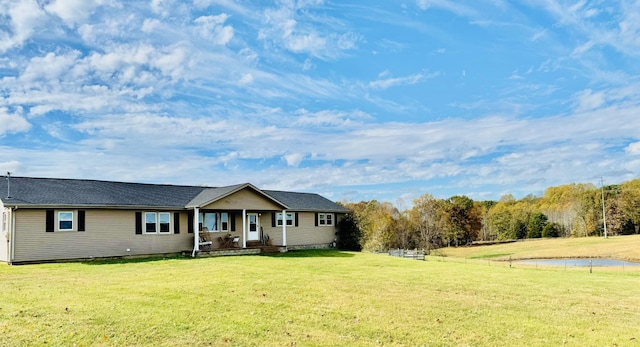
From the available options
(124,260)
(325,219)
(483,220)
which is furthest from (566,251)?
(124,260)

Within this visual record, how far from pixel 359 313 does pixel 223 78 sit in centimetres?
1631

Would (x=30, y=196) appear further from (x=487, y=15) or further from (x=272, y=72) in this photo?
(x=487, y=15)

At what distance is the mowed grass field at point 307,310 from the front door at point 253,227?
12349 mm

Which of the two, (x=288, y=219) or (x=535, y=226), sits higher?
(x=288, y=219)

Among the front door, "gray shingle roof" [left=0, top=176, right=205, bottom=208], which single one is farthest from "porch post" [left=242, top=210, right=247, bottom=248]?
"gray shingle roof" [left=0, top=176, right=205, bottom=208]

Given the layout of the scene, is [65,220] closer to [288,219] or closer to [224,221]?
[224,221]

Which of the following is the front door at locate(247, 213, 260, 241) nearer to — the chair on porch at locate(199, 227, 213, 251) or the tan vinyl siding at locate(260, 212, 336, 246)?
the tan vinyl siding at locate(260, 212, 336, 246)

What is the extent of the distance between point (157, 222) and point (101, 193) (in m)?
3.14

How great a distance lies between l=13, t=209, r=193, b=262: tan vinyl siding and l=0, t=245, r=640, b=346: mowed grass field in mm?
4287

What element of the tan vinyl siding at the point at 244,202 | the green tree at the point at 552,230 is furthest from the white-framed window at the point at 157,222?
the green tree at the point at 552,230

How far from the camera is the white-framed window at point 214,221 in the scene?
26766 millimetres

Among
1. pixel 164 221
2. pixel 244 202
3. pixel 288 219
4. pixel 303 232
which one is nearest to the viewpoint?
pixel 164 221

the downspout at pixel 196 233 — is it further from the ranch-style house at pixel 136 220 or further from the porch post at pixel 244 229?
the porch post at pixel 244 229

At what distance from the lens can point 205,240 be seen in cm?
2627
